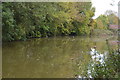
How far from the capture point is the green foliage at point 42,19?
11328 millimetres

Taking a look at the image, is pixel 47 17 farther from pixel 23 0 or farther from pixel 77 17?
pixel 77 17

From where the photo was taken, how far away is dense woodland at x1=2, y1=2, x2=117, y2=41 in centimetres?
1128

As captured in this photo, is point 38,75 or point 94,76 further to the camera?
point 38,75

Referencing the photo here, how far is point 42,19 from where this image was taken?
15102mm

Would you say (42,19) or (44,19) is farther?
(44,19)

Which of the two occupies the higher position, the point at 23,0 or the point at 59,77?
the point at 23,0

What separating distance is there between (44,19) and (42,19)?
86 centimetres

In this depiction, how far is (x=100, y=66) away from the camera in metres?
3.01

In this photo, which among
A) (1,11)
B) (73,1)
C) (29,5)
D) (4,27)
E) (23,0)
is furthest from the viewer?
(73,1)

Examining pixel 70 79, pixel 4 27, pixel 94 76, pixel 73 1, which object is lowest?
pixel 70 79

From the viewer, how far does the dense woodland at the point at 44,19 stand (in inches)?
444

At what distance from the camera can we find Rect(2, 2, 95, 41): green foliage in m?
11.3

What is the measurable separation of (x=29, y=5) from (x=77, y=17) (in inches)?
427

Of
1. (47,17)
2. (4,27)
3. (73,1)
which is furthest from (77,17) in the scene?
(4,27)
